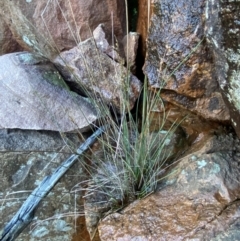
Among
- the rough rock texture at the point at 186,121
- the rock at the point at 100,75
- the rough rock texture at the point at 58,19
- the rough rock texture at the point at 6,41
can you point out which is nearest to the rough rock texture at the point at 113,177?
the rough rock texture at the point at 186,121

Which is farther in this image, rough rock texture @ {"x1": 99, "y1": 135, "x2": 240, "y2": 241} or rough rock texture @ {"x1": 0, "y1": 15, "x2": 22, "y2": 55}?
rough rock texture @ {"x1": 0, "y1": 15, "x2": 22, "y2": 55}

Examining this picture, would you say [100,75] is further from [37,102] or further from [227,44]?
[227,44]

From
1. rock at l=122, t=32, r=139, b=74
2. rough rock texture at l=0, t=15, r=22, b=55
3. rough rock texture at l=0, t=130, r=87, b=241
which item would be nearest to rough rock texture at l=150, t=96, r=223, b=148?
rock at l=122, t=32, r=139, b=74

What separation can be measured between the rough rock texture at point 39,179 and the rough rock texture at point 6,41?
1.92ft

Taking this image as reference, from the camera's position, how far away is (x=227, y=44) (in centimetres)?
135

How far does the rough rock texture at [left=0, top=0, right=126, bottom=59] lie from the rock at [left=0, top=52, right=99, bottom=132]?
0.17 m

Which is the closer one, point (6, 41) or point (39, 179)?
point (39, 179)

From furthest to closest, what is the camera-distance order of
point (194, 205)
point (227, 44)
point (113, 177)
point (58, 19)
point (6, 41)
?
point (6, 41) → point (58, 19) → point (113, 177) → point (194, 205) → point (227, 44)

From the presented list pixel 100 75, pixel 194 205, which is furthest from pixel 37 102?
pixel 194 205

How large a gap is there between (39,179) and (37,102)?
0.34 meters

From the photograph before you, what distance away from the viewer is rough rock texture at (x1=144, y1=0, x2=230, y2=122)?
60.9 inches

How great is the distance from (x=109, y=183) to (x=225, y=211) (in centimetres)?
50

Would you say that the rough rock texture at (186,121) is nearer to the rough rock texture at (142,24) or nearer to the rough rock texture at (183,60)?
the rough rock texture at (183,60)

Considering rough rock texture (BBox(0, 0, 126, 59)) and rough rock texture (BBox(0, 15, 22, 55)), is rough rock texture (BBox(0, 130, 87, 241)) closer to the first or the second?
rough rock texture (BBox(0, 0, 126, 59))
